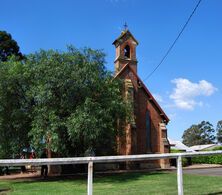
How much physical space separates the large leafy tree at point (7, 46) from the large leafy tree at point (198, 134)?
83899mm

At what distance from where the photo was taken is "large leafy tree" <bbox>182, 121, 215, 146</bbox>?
109 meters

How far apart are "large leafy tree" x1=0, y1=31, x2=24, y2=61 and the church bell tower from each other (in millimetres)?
10923

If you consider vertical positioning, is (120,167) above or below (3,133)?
below

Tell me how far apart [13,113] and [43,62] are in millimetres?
3751

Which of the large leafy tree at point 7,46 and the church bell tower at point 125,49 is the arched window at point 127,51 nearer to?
the church bell tower at point 125,49

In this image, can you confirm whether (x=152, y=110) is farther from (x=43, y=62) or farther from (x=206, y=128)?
(x=206, y=128)

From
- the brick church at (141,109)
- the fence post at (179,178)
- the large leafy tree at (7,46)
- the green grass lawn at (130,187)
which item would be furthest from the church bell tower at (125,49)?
the fence post at (179,178)

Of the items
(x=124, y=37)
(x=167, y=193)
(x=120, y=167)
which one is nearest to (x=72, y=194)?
(x=167, y=193)

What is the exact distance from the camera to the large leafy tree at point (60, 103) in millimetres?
18922

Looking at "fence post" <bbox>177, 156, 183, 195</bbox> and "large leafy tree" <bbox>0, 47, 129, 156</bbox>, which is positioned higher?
"large leafy tree" <bbox>0, 47, 129, 156</bbox>

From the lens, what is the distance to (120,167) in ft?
97.6

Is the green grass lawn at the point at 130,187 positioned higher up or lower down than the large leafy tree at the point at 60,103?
lower down

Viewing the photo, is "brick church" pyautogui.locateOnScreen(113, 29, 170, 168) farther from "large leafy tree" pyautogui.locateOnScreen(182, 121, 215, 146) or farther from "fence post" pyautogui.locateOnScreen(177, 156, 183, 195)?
"large leafy tree" pyautogui.locateOnScreen(182, 121, 215, 146)

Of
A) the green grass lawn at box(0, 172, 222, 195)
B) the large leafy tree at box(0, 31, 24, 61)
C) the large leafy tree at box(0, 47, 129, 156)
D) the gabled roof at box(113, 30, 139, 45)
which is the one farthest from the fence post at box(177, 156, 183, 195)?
the large leafy tree at box(0, 31, 24, 61)
